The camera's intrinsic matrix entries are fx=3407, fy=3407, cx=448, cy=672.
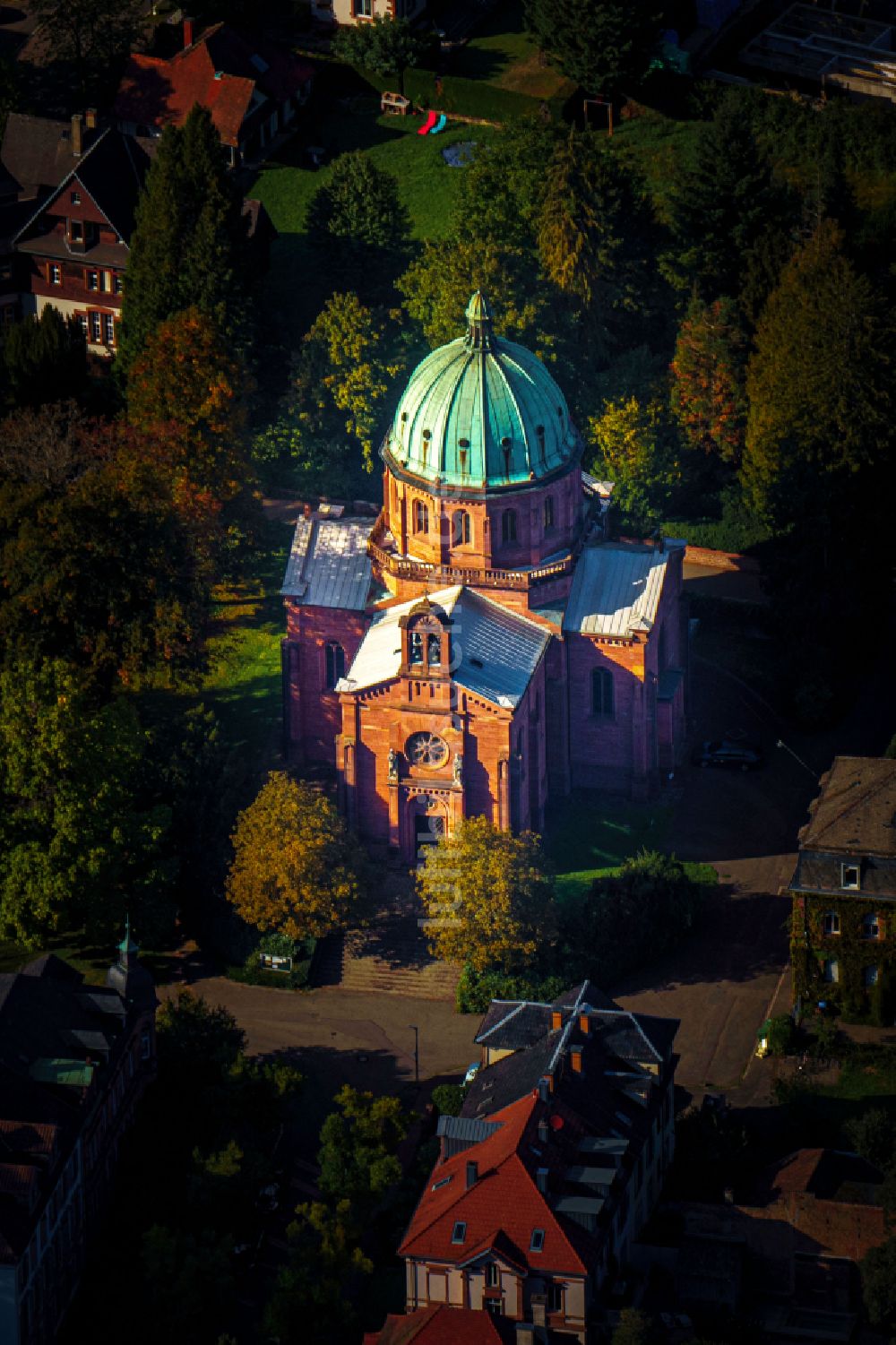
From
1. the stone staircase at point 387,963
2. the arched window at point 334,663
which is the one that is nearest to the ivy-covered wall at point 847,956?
the stone staircase at point 387,963

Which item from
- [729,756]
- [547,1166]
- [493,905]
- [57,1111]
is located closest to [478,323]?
[729,756]

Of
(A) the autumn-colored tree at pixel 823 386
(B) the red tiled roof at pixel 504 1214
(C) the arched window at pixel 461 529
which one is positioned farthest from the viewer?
(A) the autumn-colored tree at pixel 823 386

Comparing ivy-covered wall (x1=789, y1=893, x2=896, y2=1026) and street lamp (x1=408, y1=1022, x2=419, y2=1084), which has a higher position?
ivy-covered wall (x1=789, y1=893, x2=896, y2=1026)

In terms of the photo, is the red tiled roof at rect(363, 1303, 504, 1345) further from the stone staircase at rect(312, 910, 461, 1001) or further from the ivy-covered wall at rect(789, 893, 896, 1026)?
the ivy-covered wall at rect(789, 893, 896, 1026)

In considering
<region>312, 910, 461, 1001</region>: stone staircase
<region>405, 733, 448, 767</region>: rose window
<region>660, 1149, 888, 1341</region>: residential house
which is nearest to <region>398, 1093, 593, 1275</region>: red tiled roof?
<region>660, 1149, 888, 1341</region>: residential house

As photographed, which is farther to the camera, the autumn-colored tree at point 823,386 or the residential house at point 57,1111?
the autumn-colored tree at point 823,386

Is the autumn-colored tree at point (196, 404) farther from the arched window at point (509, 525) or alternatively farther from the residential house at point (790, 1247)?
the residential house at point (790, 1247)

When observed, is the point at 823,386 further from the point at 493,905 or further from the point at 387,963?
the point at 387,963
